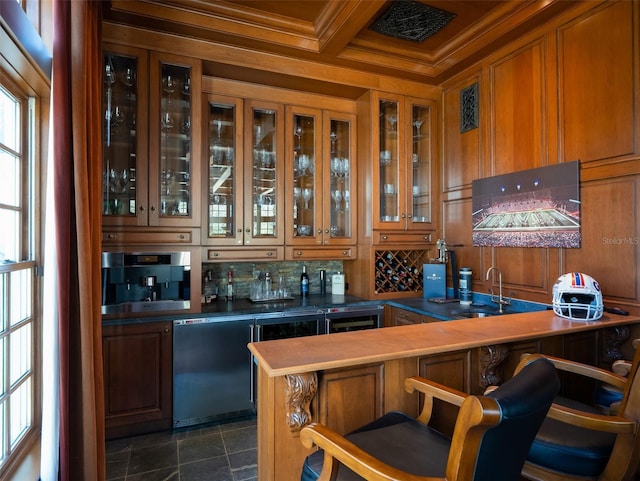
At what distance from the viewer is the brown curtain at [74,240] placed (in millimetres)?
1566

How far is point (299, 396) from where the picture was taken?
137 cm

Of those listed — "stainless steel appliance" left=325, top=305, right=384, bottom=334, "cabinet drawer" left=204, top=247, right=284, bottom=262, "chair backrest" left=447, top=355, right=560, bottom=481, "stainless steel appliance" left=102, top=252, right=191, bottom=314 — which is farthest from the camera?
"stainless steel appliance" left=325, top=305, right=384, bottom=334

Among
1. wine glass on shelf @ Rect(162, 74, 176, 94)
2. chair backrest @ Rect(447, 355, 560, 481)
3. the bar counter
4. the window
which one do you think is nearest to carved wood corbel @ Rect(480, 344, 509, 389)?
the bar counter

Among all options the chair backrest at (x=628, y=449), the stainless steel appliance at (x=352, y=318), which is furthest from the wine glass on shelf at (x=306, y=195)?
the chair backrest at (x=628, y=449)

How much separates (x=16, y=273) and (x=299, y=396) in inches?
59.9

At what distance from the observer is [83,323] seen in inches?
64.2

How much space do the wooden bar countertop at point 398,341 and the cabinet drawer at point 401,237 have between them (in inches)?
60.3

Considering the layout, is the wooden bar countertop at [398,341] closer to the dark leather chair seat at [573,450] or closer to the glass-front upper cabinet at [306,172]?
the dark leather chair seat at [573,450]

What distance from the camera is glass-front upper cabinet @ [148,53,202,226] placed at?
2.70 m

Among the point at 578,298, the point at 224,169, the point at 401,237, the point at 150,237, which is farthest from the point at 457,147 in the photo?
the point at 150,237

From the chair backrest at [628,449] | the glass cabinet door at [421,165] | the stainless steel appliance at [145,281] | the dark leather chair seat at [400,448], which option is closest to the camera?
the dark leather chair seat at [400,448]

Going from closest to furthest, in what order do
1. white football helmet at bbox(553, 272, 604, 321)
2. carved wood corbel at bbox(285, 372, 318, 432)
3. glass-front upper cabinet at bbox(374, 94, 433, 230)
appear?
carved wood corbel at bbox(285, 372, 318, 432)
white football helmet at bbox(553, 272, 604, 321)
glass-front upper cabinet at bbox(374, 94, 433, 230)

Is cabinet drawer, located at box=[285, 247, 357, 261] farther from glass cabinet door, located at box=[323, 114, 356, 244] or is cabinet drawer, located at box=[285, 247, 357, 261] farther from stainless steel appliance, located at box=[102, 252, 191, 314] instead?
stainless steel appliance, located at box=[102, 252, 191, 314]

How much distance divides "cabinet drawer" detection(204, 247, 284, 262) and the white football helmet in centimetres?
213
